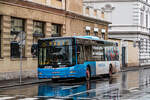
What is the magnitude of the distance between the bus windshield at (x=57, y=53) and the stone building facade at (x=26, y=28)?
4.79ft

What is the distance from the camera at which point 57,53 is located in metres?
25.6

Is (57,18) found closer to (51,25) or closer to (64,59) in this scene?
(51,25)

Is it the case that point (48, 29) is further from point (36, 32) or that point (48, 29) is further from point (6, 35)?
point (6, 35)

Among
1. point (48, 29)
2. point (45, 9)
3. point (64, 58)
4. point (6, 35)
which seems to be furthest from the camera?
point (48, 29)

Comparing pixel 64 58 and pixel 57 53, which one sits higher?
pixel 57 53

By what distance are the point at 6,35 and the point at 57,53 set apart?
439cm

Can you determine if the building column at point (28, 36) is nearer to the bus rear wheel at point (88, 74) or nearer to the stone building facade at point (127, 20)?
the bus rear wheel at point (88, 74)

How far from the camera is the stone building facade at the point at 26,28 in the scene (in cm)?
2781

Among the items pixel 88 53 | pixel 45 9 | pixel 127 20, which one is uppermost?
pixel 127 20

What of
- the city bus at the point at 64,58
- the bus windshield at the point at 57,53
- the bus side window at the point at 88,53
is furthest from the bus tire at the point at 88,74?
the bus windshield at the point at 57,53

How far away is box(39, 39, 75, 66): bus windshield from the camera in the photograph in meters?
25.5

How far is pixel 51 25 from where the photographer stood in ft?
113

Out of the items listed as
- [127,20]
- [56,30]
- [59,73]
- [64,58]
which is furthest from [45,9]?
[127,20]

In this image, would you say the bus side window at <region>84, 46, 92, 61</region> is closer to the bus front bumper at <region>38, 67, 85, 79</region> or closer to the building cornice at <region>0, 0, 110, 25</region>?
the bus front bumper at <region>38, 67, 85, 79</region>
